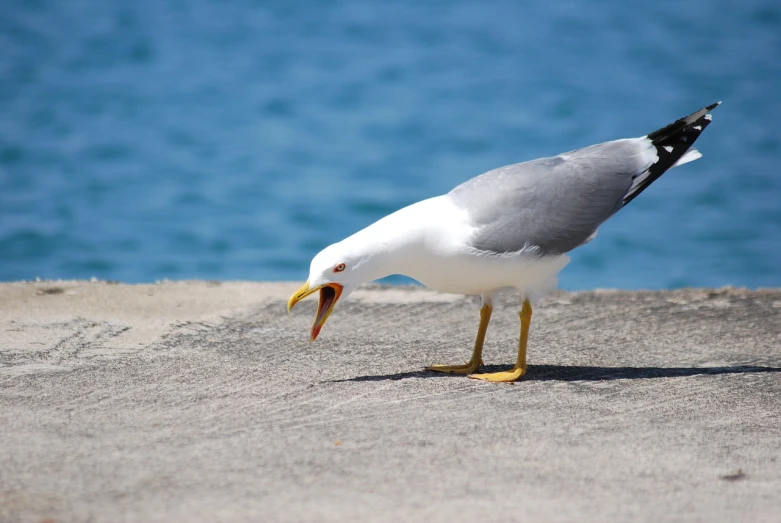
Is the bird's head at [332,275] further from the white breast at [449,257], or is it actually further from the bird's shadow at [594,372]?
the bird's shadow at [594,372]

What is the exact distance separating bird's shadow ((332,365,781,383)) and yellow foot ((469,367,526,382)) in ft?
0.12

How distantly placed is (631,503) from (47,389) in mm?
2037

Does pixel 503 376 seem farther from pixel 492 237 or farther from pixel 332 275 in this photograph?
pixel 332 275

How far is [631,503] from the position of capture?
2430 millimetres

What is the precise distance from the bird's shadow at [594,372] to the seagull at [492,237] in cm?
9

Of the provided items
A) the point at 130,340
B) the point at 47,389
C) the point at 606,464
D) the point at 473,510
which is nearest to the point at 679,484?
the point at 606,464

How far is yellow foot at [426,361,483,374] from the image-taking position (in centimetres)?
380

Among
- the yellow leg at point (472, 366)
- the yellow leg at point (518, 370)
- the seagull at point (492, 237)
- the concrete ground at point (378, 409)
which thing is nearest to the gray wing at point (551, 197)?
the seagull at point (492, 237)

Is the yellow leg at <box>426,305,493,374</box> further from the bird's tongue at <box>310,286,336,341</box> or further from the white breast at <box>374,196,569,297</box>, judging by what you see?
the bird's tongue at <box>310,286,336,341</box>

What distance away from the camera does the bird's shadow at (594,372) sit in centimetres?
373

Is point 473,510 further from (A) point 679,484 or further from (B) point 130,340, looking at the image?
(B) point 130,340

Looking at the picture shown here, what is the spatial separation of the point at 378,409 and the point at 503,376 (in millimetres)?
648

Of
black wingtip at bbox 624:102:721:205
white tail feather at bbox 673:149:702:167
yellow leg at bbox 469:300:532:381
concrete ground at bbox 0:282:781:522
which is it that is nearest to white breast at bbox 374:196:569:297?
yellow leg at bbox 469:300:532:381

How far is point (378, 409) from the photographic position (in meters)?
3.24
